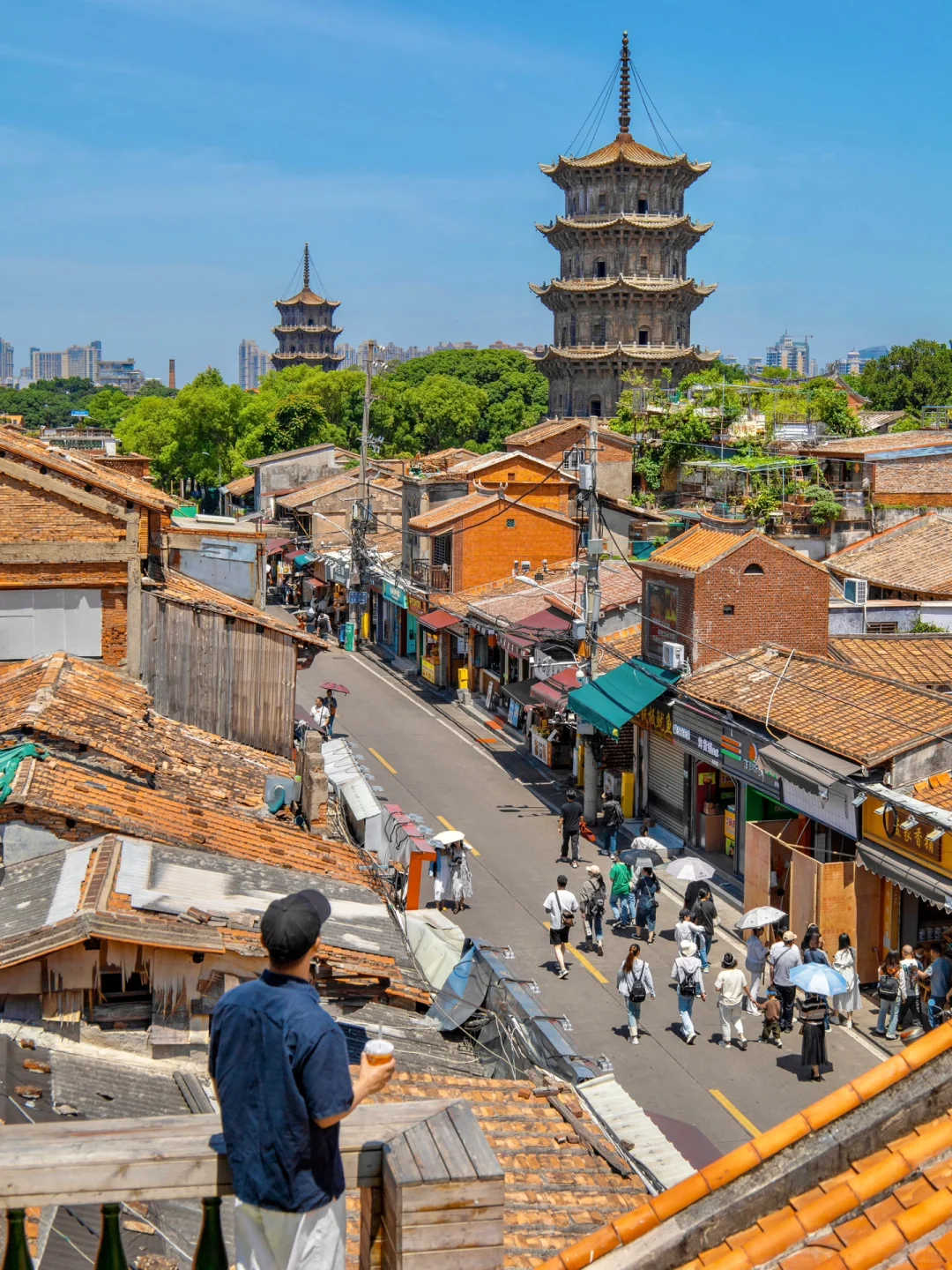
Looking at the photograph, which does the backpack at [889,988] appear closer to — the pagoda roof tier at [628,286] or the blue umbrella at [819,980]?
the blue umbrella at [819,980]

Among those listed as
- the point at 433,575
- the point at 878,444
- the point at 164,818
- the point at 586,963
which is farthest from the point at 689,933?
the point at 878,444

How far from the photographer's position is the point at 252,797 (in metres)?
17.9

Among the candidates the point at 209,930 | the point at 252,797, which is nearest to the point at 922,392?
the point at 252,797

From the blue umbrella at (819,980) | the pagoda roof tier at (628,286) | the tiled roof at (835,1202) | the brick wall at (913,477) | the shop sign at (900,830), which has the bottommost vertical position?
the blue umbrella at (819,980)

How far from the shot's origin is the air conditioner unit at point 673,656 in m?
28.5

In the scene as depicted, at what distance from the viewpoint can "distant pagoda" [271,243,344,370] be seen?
16325 centimetres

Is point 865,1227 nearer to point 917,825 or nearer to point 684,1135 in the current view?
point 684,1135

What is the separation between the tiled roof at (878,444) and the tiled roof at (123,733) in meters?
30.9

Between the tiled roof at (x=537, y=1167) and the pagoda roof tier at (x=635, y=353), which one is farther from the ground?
the pagoda roof tier at (x=635, y=353)

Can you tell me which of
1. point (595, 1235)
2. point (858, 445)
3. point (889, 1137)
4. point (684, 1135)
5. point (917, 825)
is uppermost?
point (858, 445)

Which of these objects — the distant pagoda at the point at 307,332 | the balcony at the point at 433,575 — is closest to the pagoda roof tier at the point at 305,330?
the distant pagoda at the point at 307,332

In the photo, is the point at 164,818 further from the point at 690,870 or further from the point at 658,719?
the point at 658,719

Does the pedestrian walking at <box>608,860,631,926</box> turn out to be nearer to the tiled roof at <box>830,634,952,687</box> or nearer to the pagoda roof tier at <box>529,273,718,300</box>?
the tiled roof at <box>830,634,952,687</box>

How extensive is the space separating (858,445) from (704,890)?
29.4 metres
